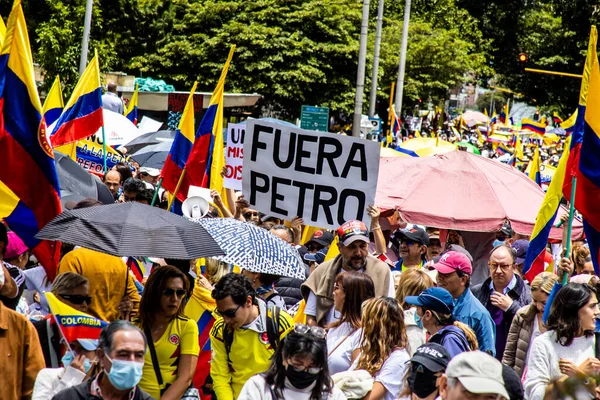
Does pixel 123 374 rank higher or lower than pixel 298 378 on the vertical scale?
higher

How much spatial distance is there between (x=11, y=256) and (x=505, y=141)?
40.3 meters

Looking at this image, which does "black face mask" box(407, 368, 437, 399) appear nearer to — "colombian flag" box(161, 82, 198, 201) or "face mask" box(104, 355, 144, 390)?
"face mask" box(104, 355, 144, 390)

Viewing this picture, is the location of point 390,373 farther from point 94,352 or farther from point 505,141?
point 505,141

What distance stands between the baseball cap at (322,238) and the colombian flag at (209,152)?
120cm

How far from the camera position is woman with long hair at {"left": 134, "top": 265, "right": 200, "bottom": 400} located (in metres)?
5.61

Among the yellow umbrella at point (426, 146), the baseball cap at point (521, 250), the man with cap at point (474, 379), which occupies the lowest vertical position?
the yellow umbrella at point (426, 146)

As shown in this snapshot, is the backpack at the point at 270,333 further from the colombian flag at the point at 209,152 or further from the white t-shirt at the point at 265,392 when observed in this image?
the colombian flag at the point at 209,152

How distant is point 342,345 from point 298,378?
1172 mm

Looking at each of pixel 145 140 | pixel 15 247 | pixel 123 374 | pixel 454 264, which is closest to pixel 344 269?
pixel 454 264

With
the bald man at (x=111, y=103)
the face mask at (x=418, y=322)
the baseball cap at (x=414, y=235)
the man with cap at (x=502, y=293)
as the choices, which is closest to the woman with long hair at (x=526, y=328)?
the man with cap at (x=502, y=293)

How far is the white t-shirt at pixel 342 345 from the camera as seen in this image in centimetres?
599

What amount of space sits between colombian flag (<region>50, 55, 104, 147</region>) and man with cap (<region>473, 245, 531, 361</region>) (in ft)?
17.9

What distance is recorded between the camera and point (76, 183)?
10.2m

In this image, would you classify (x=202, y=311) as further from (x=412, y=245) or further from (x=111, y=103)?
(x=111, y=103)
